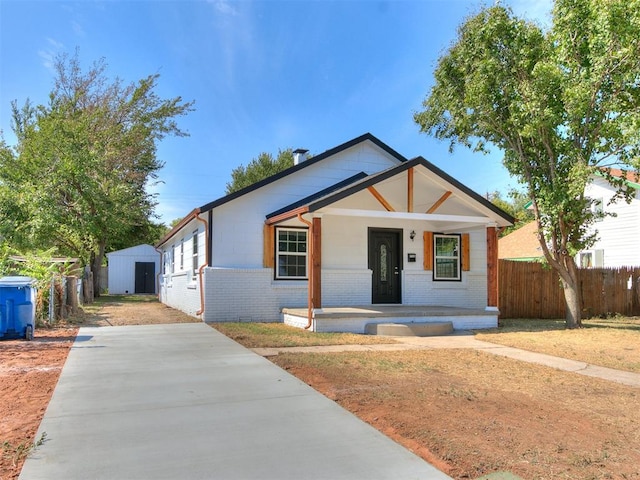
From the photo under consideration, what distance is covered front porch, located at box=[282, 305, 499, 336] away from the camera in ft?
36.2

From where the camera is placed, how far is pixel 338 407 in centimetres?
494

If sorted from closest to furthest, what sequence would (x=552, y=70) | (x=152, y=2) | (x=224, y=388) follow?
(x=224, y=388) → (x=552, y=70) → (x=152, y=2)

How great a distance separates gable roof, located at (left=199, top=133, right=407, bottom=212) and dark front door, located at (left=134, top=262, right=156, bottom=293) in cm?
2089

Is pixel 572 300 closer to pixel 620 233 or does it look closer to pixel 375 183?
pixel 375 183

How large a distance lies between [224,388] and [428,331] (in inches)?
262

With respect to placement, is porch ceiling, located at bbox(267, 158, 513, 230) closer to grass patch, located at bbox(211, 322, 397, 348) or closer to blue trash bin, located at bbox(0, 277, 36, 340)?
grass patch, located at bbox(211, 322, 397, 348)

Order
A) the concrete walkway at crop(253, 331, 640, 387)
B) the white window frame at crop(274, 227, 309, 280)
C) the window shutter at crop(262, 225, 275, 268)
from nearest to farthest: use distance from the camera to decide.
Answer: the concrete walkway at crop(253, 331, 640, 387) → the window shutter at crop(262, 225, 275, 268) → the white window frame at crop(274, 227, 309, 280)

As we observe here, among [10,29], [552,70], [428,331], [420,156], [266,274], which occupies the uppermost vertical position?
[10,29]

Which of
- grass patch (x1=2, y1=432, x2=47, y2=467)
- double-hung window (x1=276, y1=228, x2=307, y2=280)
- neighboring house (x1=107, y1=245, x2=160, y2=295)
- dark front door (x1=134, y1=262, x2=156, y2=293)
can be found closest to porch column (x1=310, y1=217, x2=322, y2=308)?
double-hung window (x1=276, y1=228, x2=307, y2=280)

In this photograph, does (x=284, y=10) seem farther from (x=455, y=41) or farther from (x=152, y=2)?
(x=455, y=41)

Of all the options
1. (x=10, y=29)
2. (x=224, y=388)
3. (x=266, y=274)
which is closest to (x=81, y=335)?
(x=266, y=274)

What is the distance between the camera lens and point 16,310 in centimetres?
923

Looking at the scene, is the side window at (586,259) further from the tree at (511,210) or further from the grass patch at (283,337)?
the grass patch at (283,337)

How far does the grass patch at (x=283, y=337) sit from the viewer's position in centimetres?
912
